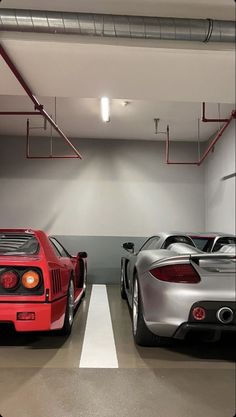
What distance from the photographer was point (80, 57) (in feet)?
3.10

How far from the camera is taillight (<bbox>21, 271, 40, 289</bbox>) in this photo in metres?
1.37

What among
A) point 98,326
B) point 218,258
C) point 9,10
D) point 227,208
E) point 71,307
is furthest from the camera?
point 71,307

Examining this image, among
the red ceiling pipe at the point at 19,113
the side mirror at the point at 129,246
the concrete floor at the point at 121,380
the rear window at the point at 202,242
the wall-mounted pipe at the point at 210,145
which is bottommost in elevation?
the concrete floor at the point at 121,380

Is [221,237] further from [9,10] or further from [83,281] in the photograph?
[9,10]

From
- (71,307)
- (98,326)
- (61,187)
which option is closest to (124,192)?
(61,187)

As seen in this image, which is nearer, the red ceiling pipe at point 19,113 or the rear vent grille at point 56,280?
the red ceiling pipe at point 19,113

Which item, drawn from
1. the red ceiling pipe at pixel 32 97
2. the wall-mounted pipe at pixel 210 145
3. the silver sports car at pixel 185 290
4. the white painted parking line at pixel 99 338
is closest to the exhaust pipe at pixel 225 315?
the silver sports car at pixel 185 290

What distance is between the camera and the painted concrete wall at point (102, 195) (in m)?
1.04

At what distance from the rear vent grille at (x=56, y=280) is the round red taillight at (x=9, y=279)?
263 millimetres

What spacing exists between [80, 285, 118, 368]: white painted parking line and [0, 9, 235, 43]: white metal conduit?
2.75ft

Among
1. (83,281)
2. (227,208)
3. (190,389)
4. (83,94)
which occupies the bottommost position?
(190,389)

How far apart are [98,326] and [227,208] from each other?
31.5 inches

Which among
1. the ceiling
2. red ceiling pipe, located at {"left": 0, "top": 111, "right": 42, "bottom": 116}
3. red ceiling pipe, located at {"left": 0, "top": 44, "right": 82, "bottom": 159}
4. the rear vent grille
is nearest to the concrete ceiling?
the ceiling

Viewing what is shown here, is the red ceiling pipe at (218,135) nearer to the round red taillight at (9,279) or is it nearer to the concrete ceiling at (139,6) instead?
the concrete ceiling at (139,6)
